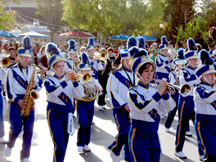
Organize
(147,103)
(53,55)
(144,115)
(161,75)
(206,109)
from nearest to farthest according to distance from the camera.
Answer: (147,103) → (144,115) → (206,109) → (53,55) → (161,75)

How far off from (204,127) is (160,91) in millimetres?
1732

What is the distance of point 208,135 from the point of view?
483 centimetres

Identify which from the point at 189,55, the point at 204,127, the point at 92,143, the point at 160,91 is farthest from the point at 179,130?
the point at 160,91

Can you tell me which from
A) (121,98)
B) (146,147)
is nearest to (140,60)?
(146,147)

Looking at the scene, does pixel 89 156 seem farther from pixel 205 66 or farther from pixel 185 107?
pixel 205 66

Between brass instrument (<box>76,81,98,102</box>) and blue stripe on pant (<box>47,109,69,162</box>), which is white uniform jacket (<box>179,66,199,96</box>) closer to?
brass instrument (<box>76,81,98,102</box>)

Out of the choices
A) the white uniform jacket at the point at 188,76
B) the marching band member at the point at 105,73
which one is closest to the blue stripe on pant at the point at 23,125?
the white uniform jacket at the point at 188,76

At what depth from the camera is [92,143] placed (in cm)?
712

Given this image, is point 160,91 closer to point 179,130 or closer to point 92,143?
point 179,130

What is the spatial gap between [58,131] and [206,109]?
245 centimetres

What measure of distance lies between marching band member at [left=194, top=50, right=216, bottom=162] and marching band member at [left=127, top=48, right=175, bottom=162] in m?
1.22

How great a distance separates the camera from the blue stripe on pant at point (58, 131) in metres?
4.75

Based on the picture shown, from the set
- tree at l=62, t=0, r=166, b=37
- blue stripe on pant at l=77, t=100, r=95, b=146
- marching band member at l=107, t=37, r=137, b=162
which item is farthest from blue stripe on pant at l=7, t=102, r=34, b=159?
tree at l=62, t=0, r=166, b=37

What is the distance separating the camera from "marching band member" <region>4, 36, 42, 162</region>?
563 centimetres
